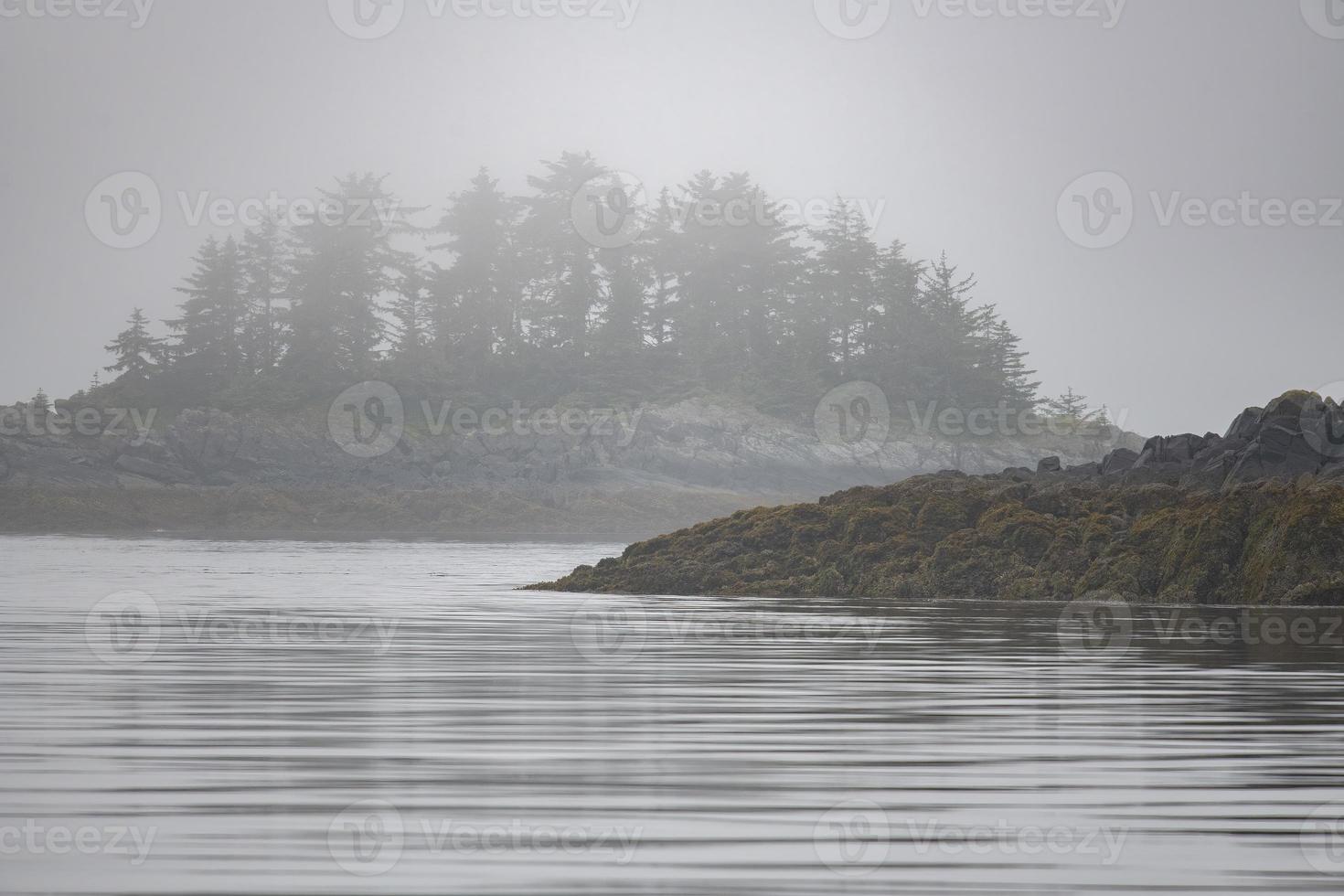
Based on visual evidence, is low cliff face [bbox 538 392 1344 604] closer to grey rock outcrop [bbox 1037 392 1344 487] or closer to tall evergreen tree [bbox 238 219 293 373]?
grey rock outcrop [bbox 1037 392 1344 487]

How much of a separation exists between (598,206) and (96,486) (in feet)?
135

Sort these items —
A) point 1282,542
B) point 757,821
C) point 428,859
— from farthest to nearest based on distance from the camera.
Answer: point 1282,542 < point 757,821 < point 428,859

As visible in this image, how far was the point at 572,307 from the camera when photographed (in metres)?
114

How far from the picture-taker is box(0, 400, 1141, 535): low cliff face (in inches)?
3578

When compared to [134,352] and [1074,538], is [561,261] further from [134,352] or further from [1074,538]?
[1074,538]

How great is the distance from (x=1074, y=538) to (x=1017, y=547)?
3.38 ft

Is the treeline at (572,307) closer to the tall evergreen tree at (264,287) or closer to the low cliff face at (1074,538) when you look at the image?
the tall evergreen tree at (264,287)

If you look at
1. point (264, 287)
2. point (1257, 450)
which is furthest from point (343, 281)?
point (1257, 450)

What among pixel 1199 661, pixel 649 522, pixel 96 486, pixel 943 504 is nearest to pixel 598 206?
pixel 649 522

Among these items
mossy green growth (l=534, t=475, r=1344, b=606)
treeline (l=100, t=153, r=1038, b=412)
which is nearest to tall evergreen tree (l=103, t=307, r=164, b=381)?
treeline (l=100, t=153, r=1038, b=412)

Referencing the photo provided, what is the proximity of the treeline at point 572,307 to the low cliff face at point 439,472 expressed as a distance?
25.2 ft

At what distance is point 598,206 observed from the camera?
114 m

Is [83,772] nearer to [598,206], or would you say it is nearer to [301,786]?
[301,786]

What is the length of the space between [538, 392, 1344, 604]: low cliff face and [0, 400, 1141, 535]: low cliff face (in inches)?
2248
